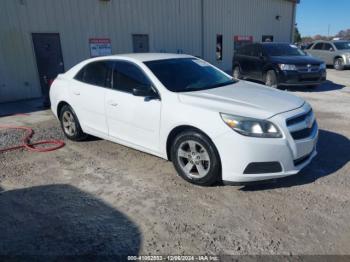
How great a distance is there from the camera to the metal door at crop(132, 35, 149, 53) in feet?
41.8

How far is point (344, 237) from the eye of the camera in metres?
2.88

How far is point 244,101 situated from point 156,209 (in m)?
1.63

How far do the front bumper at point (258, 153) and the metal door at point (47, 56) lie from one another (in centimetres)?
793

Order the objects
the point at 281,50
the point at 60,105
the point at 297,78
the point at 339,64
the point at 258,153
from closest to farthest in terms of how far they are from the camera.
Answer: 1. the point at 258,153
2. the point at 60,105
3. the point at 297,78
4. the point at 281,50
5. the point at 339,64

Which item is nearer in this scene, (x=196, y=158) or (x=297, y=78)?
(x=196, y=158)

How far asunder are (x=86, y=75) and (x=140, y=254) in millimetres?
3430

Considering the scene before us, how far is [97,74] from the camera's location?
5.03 m

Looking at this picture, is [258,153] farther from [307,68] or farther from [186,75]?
[307,68]

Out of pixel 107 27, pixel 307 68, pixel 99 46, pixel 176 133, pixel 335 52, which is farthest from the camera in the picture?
pixel 335 52

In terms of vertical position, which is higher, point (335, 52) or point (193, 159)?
point (335, 52)

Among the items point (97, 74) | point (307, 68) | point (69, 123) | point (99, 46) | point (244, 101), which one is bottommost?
point (69, 123)

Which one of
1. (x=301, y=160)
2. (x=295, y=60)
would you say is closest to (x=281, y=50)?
(x=295, y=60)

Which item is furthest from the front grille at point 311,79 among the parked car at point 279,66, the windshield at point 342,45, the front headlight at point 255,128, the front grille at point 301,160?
the windshield at point 342,45

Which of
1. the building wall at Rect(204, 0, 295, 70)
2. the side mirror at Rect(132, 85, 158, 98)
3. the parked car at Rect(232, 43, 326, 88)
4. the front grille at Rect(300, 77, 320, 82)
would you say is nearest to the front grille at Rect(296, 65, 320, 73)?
the parked car at Rect(232, 43, 326, 88)
